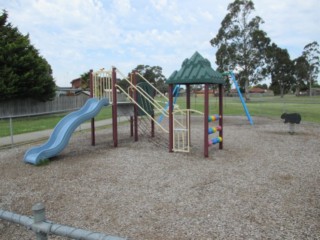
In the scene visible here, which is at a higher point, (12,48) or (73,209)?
(12,48)

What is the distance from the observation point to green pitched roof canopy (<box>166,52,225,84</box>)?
25.9 feet

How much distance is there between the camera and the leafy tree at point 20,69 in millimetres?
21250

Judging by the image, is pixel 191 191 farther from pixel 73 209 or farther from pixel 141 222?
pixel 73 209

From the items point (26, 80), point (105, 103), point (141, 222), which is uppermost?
point (26, 80)

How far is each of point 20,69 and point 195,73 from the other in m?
18.1

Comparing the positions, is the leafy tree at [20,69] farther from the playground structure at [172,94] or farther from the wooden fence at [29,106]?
the playground structure at [172,94]

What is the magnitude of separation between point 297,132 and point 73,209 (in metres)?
10.5

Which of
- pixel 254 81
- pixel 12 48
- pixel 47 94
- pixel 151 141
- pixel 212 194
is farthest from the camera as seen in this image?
pixel 254 81

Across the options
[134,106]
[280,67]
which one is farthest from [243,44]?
[134,106]

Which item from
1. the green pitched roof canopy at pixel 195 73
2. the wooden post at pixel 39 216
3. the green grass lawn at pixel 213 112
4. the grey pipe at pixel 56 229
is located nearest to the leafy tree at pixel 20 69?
the green grass lawn at pixel 213 112

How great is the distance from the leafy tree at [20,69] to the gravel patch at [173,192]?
14.1 metres

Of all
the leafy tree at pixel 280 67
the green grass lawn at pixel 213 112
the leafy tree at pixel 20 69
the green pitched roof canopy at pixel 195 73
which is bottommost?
the green grass lawn at pixel 213 112

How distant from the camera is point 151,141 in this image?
10.4 m

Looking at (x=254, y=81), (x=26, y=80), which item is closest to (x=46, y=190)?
(x=26, y=80)
